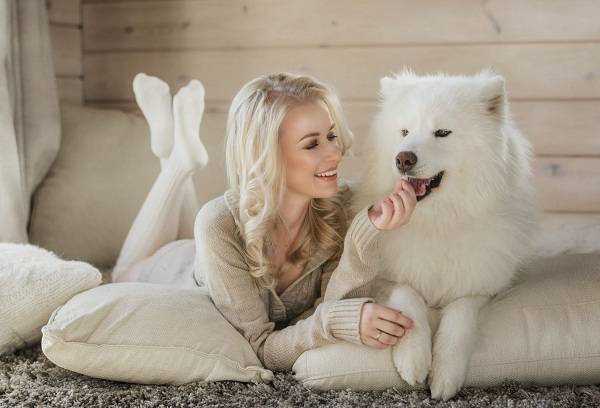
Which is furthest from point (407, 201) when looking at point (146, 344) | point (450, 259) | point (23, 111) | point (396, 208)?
point (23, 111)

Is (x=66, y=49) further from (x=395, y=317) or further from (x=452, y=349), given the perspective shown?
(x=452, y=349)

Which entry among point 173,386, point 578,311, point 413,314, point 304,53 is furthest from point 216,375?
point 304,53

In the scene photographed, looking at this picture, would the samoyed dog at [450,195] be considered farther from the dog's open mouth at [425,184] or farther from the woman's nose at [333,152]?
the woman's nose at [333,152]

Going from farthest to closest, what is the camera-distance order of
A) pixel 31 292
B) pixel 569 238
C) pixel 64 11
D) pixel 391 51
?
pixel 64 11 < pixel 391 51 < pixel 569 238 < pixel 31 292

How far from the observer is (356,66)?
10.3 feet

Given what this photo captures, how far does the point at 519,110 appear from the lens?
3016 millimetres

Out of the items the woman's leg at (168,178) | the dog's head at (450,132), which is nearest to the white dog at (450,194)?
the dog's head at (450,132)

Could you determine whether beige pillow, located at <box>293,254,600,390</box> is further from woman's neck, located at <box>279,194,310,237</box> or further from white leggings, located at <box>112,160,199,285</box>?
white leggings, located at <box>112,160,199,285</box>

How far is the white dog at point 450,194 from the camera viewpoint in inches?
69.1

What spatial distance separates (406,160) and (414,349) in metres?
0.45

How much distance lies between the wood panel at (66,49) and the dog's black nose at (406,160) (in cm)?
230

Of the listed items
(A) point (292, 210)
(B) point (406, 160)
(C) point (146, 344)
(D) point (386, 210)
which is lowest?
(C) point (146, 344)

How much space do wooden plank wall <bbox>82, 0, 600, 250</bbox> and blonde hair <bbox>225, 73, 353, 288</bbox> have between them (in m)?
1.12

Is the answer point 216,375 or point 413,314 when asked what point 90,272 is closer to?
point 216,375
